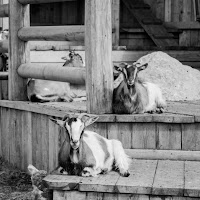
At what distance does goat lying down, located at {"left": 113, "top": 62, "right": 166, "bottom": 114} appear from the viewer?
20.8 ft

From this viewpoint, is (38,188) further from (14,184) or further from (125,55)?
(125,55)

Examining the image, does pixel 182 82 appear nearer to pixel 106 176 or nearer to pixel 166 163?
pixel 166 163

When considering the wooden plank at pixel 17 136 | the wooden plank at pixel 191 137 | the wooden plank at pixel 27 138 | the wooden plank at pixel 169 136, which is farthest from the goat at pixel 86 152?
the wooden plank at pixel 17 136

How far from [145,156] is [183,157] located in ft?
1.18

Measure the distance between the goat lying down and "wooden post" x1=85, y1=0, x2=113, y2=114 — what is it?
17 centimetres

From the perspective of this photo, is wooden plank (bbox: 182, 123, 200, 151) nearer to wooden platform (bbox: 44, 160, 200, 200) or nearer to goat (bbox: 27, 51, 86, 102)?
wooden platform (bbox: 44, 160, 200, 200)

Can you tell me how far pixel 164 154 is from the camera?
5.99 metres

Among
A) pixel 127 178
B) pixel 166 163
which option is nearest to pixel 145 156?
pixel 166 163

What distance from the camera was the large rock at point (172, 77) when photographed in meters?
8.38

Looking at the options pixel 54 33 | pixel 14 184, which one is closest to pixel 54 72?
pixel 54 33

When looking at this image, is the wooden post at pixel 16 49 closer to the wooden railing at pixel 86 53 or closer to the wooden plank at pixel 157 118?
the wooden railing at pixel 86 53

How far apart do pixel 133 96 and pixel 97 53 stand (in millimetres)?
673

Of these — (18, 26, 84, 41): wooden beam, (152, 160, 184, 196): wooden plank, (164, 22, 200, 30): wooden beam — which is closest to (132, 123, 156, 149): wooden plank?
(152, 160, 184, 196): wooden plank

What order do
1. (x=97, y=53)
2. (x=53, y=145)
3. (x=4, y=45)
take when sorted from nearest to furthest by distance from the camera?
(x=97, y=53), (x=53, y=145), (x=4, y=45)
